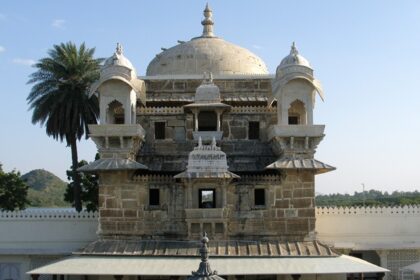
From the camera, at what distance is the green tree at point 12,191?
35469mm

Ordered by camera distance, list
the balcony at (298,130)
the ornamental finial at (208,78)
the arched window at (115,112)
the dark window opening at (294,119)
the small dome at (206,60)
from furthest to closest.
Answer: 1. the small dome at (206,60)
2. the dark window opening at (294,119)
3. the ornamental finial at (208,78)
4. the arched window at (115,112)
5. the balcony at (298,130)

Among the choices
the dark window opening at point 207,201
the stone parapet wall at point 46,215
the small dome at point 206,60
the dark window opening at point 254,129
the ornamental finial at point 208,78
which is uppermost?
the small dome at point 206,60

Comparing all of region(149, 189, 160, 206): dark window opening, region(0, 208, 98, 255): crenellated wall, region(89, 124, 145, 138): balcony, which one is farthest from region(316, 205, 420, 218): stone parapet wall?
region(0, 208, 98, 255): crenellated wall

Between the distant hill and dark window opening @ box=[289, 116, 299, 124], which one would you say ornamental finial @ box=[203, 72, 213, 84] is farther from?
the distant hill

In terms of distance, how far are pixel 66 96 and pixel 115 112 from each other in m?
5.73

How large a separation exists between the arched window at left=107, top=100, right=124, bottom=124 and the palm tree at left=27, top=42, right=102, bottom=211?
486 centimetres

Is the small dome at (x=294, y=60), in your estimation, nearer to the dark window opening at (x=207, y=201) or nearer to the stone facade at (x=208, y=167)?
the stone facade at (x=208, y=167)

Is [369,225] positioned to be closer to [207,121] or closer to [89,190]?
[207,121]

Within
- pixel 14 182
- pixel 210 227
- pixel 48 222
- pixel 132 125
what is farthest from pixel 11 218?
pixel 14 182

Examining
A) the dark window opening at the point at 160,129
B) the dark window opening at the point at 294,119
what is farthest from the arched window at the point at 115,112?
the dark window opening at the point at 294,119

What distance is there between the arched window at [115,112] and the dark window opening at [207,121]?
128 inches

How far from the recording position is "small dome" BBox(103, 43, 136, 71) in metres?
23.5

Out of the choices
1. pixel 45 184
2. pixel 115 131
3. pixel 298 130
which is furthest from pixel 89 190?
pixel 45 184

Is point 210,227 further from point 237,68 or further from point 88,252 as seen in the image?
point 237,68
